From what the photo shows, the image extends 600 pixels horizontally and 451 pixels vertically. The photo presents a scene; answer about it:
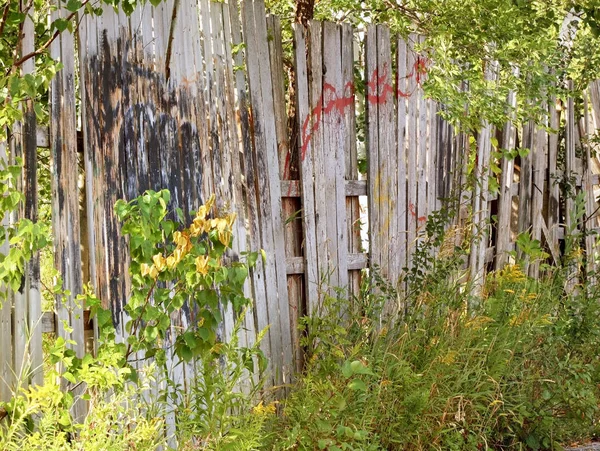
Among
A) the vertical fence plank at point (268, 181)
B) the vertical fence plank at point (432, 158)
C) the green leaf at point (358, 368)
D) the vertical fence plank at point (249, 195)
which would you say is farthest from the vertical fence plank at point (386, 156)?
the green leaf at point (358, 368)

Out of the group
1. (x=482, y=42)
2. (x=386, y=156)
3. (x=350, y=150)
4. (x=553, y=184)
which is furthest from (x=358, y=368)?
(x=553, y=184)

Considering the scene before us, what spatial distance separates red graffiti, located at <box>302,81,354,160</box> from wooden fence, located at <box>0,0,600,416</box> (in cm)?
1

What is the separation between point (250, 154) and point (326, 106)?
0.73 metres

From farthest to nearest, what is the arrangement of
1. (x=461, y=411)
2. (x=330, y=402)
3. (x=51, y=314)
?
1. (x=461, y=411)
2. (x=330, y=402)
3. (x=51, y=314)

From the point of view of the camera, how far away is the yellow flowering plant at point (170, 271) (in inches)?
164

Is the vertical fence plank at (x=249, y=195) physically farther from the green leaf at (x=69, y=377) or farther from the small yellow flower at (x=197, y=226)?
the green leaf at (x=69, y=377)

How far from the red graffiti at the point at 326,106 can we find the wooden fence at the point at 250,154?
1 centimetres

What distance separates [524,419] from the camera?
5.73 m

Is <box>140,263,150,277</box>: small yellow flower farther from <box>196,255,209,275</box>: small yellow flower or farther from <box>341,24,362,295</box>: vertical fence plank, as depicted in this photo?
<box>341,24,362,295</box>: vertical fence plank

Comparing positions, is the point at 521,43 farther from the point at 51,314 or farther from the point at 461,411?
the point at 51,314

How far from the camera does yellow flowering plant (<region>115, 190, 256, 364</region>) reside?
13.6ft

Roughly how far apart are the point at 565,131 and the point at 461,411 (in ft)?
14.2

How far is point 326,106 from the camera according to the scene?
5773 mm

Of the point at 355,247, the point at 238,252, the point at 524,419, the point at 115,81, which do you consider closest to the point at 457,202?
the point at 355,247
